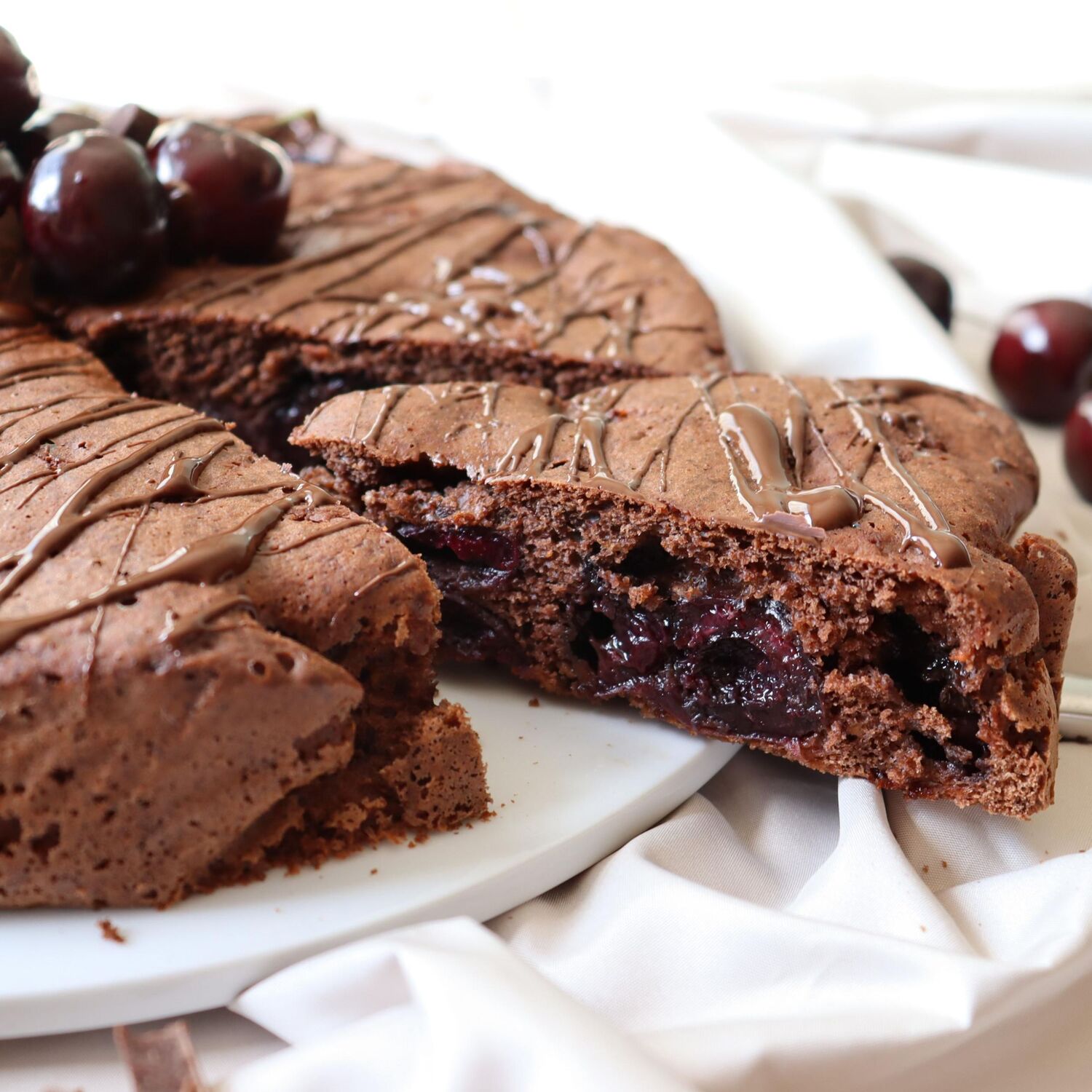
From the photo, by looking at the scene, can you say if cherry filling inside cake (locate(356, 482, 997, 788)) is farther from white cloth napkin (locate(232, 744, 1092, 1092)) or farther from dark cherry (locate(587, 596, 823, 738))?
white cloth napkin (locate(232, 744, 1092, 1092))

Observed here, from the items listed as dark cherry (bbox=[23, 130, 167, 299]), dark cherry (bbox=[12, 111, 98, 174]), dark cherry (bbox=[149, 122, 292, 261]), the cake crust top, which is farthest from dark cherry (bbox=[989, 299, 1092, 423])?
dark cherry (bbox=[12, 111, 98, 174])

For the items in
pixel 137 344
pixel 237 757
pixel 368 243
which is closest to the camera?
pixel 237 757

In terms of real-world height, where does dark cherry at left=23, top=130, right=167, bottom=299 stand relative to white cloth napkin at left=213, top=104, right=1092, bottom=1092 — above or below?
above

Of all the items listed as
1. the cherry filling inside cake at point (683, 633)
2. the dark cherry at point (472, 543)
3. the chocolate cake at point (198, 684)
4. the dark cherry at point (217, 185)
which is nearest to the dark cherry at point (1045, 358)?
the cherry filling inside cake at point (683, 633)

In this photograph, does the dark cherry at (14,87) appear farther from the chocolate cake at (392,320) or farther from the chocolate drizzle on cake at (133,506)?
the chocolate drizzle on cake at (133,506)

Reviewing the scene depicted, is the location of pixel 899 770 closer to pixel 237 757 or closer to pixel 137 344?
pixel 237 757

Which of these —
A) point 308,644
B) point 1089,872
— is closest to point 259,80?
point 308,644
